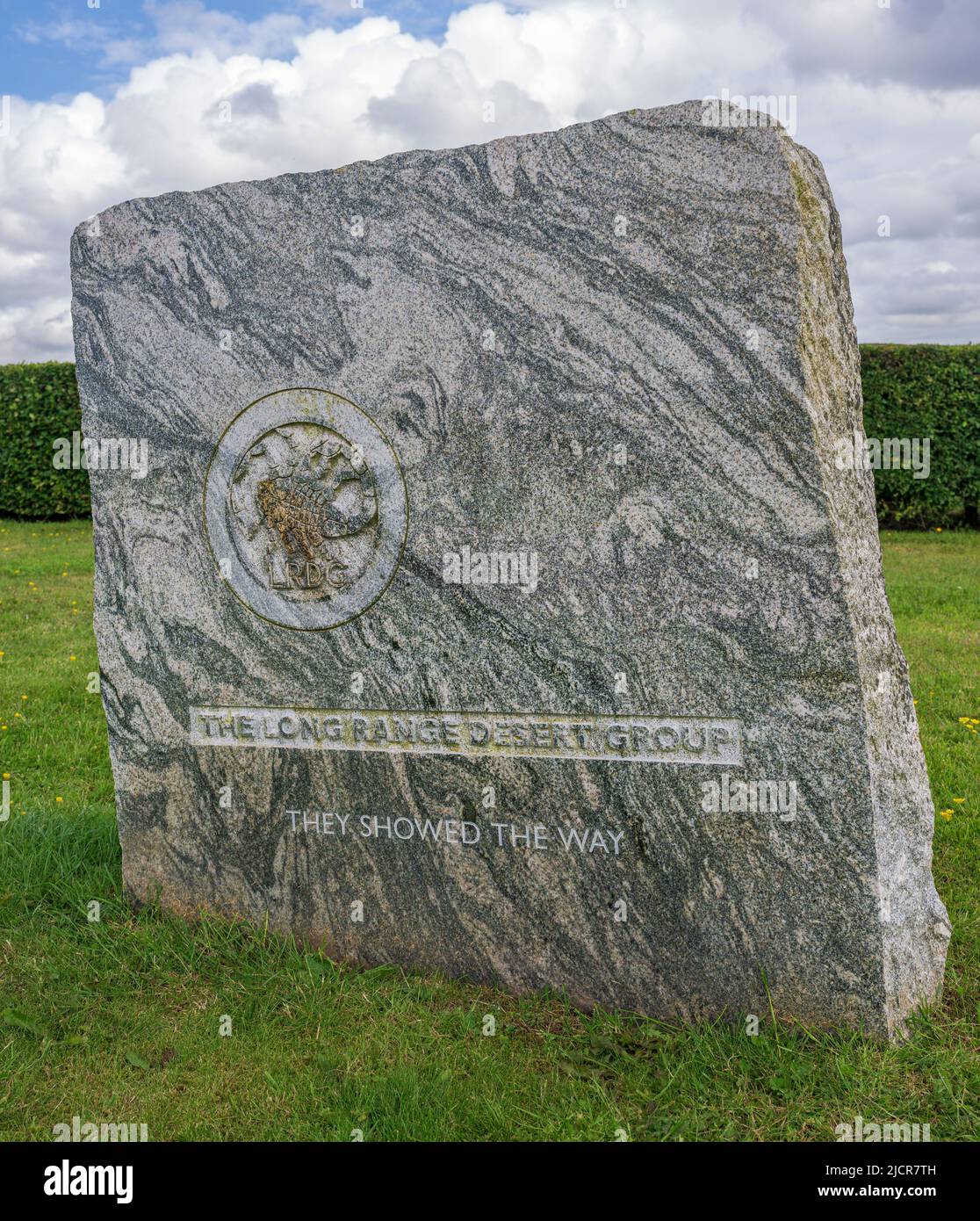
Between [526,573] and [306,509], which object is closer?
[526,573]

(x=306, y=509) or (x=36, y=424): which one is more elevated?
(x=36, y=424)

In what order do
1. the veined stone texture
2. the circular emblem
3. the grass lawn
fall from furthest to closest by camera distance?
the circular emblem, the veined stone texture, the grass lawn

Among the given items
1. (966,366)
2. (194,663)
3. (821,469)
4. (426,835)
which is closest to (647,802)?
(426,835)

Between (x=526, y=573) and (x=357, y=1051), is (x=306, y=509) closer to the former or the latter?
(x=526, y=573)

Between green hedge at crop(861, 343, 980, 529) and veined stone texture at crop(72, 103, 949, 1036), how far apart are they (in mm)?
9255

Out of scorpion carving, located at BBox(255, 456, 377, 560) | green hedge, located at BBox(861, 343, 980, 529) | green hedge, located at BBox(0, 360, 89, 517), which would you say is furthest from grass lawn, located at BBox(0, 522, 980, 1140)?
green hedge, located at BBox(0, 360, 89, 517)

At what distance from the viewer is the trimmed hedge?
11.6 meters

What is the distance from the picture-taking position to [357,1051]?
2961 millimetres

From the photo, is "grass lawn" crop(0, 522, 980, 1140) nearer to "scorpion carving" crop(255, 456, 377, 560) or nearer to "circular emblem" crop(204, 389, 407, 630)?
"circular emblem" crop(204, 389, 407, 630)

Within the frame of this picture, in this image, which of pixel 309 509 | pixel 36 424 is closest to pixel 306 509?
pixel 309 509

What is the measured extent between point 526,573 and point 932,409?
401 inches

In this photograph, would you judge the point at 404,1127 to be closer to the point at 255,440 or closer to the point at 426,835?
the point at 426,835

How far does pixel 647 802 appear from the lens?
305 cm

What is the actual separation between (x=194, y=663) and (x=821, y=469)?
86.7 inches
